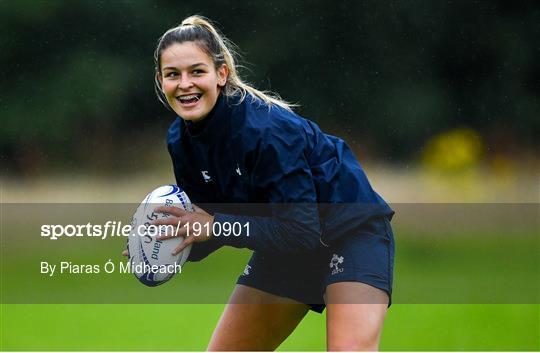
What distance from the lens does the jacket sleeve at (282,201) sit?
3.04 metres

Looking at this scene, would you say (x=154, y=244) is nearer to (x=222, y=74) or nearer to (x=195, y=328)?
(x=222, y=74)

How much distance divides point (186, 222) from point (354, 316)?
656mm

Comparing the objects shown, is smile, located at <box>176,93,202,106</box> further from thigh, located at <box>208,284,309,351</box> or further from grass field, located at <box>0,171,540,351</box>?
grass field, located at <box>0,171,540,351</box>

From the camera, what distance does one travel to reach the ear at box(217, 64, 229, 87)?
3.30 meters

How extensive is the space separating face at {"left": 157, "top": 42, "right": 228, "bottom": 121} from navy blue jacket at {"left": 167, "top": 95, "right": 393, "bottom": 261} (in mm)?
42

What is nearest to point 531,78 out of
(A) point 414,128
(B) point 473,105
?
(B) point 473,105

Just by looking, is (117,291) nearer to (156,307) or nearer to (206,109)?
(156,307)

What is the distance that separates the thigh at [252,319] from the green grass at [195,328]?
223 cm

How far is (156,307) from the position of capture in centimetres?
782

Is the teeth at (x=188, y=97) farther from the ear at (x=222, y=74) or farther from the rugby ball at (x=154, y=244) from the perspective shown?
the rugby ball at (x=154, y=244)

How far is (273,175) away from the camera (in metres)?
3.04

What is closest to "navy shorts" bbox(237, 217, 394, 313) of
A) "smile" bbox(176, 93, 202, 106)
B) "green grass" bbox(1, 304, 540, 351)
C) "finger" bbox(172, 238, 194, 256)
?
A: "finger" bbox(172, 238, 194, 256)

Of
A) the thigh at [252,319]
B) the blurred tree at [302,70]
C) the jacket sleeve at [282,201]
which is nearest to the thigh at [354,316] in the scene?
the jacket sleeve at [282,201]

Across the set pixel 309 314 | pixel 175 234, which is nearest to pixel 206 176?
pixel 175 234
